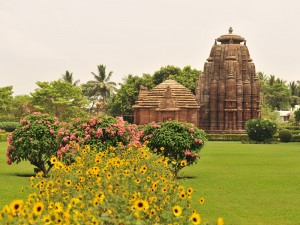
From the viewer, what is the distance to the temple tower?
6712 centimetres

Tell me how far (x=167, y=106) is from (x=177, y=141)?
4100 cm

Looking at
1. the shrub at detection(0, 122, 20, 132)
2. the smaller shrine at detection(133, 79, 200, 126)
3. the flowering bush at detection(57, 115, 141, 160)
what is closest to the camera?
the flowering bush at detection(57, 115, 141, 160)

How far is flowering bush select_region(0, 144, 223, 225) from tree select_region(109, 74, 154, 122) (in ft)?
211

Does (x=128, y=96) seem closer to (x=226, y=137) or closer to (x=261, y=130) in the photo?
(x=226, y=137)

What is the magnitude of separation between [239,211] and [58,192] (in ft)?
19.6

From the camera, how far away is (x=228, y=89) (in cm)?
6719

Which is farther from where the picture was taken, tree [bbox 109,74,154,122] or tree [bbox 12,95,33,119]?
tree [bbox 12,95,33,119]

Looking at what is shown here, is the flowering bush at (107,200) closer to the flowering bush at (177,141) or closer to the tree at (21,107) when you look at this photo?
the flowering bush at (177,141)

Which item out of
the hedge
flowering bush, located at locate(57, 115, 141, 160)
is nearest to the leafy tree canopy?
the hedge

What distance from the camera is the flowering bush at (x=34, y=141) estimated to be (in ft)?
66.1

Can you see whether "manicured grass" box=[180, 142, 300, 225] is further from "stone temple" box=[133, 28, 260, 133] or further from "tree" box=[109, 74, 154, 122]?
"tree" box=[109, 74, 154, 122]

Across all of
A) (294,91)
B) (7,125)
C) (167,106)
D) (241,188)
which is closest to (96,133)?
(241,188)

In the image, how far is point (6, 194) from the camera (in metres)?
15.8

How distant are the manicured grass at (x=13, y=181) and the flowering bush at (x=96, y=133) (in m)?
1.90
